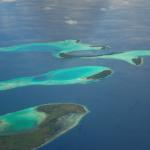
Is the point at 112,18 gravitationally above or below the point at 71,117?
above

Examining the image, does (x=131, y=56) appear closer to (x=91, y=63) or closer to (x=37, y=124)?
(x=91, y=63)

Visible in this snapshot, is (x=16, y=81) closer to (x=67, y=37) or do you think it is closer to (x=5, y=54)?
(x=5, y=54)

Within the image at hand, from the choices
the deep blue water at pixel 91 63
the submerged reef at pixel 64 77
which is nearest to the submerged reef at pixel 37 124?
the deep blue water at pixel 91 63

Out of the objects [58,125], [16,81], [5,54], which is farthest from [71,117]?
[5,54]

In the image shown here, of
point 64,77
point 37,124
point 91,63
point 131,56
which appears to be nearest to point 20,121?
point 37,124

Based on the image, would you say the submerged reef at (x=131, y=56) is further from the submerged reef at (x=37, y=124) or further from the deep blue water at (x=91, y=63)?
the submerged reef at (x=37, y=124)

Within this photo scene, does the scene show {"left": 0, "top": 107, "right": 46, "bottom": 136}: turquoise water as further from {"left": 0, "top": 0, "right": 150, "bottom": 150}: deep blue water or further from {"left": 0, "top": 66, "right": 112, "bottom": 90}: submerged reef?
{"left": 0, "top": 66, "right": 112, "bottom": 90}: submerged reef

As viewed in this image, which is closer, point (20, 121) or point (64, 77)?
point (20, 121)
